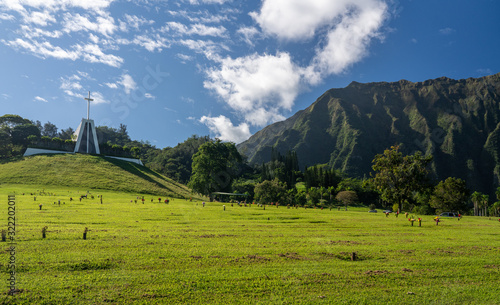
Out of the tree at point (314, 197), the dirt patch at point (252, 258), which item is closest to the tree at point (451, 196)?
the tree at point (314, 197)

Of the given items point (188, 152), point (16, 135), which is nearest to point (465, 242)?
point (16, 135)

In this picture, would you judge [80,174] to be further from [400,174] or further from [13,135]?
[400,174]

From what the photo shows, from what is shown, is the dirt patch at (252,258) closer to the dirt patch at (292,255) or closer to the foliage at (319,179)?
the dirt patch at (292,255)

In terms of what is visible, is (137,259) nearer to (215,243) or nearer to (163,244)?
(163,244)

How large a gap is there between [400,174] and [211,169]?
39.3 meters

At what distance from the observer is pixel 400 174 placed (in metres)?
50.8

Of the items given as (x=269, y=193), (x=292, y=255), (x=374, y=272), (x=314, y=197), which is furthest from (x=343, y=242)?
(x=314, y=197)

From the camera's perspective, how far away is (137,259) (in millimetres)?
13375

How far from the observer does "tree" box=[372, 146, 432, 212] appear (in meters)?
50.3

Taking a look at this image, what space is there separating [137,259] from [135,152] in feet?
409

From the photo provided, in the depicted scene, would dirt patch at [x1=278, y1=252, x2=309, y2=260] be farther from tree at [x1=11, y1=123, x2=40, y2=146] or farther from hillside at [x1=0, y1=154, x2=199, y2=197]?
tree at [x1=11, y1=123, x2=40, y2=146]

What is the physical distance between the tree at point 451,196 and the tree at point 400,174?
14.4 meters

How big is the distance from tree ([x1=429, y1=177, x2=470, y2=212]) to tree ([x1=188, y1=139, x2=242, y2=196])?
4952 cm

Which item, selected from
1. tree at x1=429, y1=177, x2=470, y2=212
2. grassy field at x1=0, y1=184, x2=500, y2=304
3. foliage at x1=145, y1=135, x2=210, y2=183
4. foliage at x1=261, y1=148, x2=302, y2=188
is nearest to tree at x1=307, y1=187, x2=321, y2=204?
foliage at x1=261, y1=148, x2=302, y2=188
